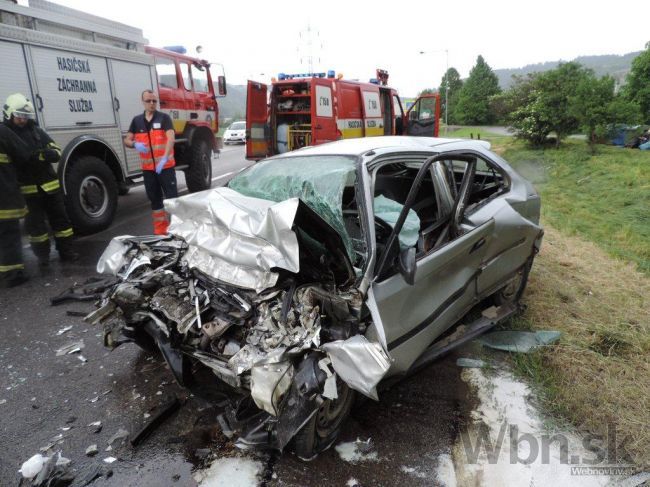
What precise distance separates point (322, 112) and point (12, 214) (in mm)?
6320

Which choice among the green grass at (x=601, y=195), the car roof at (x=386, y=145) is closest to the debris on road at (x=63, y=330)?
the car roof at (x=386, y=145)

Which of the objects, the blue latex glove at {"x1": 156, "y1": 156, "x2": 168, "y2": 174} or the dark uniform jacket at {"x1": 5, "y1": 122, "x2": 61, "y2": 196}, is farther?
the blue latex glove at {"x1": 156, "y1": 156, "x2": 168, "y2": 174}

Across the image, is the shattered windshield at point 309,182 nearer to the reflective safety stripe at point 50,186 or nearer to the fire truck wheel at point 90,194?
the reflective safety stripe at point 50,186

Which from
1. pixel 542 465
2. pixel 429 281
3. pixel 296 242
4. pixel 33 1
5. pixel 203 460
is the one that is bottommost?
pixel 542 465

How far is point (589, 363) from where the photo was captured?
3.17 metres

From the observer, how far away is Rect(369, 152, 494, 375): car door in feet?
7.80

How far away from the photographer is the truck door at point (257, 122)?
9.99m

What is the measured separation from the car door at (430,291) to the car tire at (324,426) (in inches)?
12.0

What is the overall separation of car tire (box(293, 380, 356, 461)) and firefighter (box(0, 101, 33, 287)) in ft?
13.3

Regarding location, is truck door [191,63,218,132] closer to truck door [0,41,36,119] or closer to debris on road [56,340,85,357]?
truck door [0,41,36,119]

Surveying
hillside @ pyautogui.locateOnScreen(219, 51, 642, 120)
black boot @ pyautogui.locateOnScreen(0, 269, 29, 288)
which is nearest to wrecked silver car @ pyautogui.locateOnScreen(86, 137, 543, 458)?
black boot @ pyautogui.locateOnScreen(0, 269, 29, 288)

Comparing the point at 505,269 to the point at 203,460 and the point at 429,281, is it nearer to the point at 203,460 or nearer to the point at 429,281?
the point at 429,281

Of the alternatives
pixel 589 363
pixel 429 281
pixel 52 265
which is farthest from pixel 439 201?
pixel 52 265

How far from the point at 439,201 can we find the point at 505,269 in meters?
0.84
